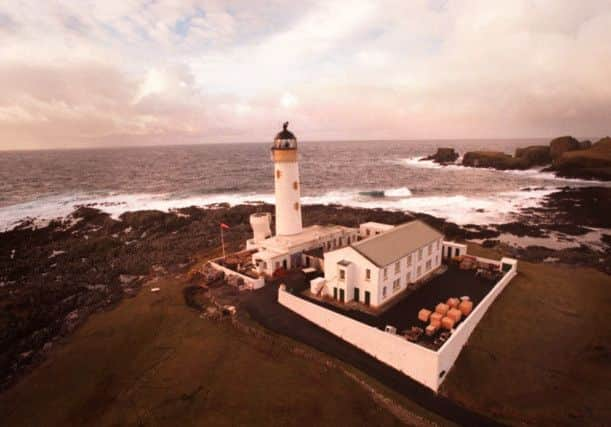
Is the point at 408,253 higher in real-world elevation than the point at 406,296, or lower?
higher

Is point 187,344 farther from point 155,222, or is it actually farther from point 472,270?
point 155,222

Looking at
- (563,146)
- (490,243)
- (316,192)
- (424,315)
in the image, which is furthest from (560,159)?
(424,315)

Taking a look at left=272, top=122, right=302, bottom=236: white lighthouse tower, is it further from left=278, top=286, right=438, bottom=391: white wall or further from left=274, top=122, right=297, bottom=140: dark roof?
left=278, top=286, right=438, bottom=391: white wall

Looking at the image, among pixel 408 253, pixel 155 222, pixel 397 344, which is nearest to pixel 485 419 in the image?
pixel 397 344

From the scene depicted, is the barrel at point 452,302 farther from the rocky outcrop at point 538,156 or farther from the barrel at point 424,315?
the rocky outcrop at point 538,156

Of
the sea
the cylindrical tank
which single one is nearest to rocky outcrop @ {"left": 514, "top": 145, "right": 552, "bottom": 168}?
the sea

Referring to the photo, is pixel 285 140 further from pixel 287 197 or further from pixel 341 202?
pixel 341 202
